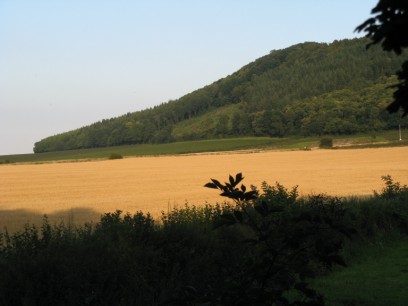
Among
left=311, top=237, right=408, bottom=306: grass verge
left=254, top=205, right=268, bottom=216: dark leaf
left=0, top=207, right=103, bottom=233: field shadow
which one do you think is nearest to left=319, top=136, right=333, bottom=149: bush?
left=0, top=207, right=103, bottom=233: field shadow

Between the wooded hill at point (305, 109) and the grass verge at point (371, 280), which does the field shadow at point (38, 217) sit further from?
the wooded hill at point (305, 109)

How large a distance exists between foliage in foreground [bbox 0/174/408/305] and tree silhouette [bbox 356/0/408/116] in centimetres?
117

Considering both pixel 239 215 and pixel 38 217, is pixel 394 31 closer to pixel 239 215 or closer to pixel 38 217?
pixel 239 215

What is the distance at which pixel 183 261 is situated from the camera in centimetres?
701

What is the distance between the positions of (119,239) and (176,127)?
188114mm

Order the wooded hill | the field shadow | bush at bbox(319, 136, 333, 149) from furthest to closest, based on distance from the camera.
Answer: the wooded hill
bush at bbox(319, 136, 333, 149)
the field shadow

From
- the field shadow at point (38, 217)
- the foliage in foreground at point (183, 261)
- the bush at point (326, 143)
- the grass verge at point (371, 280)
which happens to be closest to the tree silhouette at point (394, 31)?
the foliage in foreground at point (183, 261)

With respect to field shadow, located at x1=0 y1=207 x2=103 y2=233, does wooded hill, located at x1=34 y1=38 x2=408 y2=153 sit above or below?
above

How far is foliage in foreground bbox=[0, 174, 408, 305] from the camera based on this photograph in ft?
11.5

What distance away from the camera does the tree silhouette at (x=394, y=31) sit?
2580mm

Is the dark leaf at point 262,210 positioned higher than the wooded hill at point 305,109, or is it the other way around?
the wooded hill at point 305,109

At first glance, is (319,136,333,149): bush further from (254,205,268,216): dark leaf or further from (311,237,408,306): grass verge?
(254,205,268,216): dark leaf

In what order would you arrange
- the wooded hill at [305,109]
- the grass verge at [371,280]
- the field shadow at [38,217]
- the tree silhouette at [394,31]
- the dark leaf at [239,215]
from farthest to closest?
the wooded hill at [305,109]
the field shadow at [38,217]
the grass verge at [371,280]
the dark leaf at [239,215]
the tree silhouette at [394,31]

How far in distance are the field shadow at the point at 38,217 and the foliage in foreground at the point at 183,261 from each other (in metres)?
14.8
